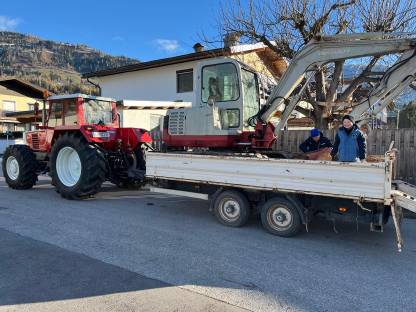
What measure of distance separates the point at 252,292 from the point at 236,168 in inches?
99.5

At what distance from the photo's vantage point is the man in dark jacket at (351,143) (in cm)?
616

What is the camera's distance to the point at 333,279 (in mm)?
4223

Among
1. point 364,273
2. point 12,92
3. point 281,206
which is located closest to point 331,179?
point 281,206

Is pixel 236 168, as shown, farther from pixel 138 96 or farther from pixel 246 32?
pixel 138 96

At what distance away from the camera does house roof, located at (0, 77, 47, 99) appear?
40.9 m

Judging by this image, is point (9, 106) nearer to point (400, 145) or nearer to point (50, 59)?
point (400, 145)

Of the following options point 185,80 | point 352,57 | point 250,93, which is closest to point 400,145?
point 352,57

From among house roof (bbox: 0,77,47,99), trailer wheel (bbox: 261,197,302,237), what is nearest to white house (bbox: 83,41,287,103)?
trailer wheel (bbox: 261,197,302,237)

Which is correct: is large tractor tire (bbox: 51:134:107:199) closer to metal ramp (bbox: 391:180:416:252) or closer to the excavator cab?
the excavator cab

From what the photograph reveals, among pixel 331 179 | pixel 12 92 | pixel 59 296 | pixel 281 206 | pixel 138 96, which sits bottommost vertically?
pixel 59 296

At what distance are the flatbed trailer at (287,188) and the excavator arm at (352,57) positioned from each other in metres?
1.55

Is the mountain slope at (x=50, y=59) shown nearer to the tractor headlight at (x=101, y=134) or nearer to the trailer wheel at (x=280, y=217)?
the tractor headlight at (x=101, y=134)

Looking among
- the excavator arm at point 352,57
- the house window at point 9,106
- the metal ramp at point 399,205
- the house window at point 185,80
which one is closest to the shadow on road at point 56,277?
the metal ramp at point 399,205

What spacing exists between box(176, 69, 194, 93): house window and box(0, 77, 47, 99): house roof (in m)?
27.7
